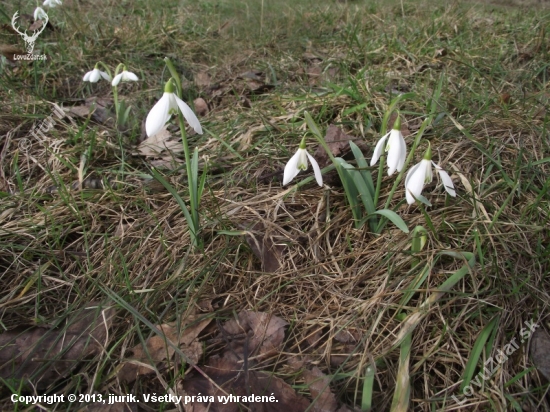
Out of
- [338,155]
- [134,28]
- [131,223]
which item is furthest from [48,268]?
[134,28]

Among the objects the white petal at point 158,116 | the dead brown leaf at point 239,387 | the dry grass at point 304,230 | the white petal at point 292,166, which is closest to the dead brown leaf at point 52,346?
the dry grass at point 304,230

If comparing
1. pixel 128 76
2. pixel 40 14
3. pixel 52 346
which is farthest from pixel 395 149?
pixel 40 14

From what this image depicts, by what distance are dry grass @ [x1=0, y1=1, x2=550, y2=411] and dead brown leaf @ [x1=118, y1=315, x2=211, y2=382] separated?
1.3 inches

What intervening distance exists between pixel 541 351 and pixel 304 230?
0.78 m

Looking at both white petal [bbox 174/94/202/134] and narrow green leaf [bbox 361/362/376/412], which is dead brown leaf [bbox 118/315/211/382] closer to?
narrow green leaf [bbox 361/362/376/412]

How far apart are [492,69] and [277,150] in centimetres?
139

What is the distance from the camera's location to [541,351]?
43.2 inches

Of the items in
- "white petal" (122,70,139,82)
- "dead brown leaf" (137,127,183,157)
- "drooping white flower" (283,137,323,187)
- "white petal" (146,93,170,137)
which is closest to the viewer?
"white petal" (146,93,170,137)

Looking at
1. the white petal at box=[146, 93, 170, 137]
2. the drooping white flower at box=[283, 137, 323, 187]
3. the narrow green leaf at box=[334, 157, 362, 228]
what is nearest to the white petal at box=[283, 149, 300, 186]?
the drooping white flower at box=[283, 137, 323, 187]

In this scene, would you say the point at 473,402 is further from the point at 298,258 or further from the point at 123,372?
the point at 123,372

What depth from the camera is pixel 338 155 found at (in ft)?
5.60

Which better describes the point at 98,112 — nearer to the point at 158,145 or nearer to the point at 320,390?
the point at 158,145

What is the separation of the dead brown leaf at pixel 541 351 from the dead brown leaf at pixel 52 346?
1169 millimetres

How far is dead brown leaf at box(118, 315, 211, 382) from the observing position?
1145 millimetres
